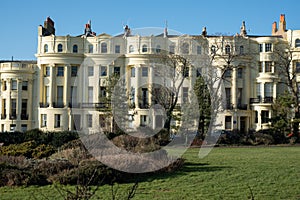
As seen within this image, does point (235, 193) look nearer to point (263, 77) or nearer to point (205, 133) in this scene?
point (205, 133)

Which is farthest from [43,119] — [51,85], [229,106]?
[229,106]

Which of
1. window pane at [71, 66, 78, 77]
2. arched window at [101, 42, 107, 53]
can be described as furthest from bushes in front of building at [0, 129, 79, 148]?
arched window at [101, 42, 107, 53]

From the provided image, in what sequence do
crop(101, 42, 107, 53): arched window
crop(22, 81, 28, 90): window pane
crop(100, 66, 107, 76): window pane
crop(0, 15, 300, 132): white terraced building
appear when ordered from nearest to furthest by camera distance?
crop(0, 15, 300, 132): white terraced building
crop(100, 66, 107, 76): window pane
crop(101, 42, 107, 53): arched window
crop(22, 81, 28, 90): window pane

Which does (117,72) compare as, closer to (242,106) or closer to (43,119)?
(43,119)

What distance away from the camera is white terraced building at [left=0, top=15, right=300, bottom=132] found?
55344 mm

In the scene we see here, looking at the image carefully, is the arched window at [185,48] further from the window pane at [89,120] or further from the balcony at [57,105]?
the balcony at [57,105]

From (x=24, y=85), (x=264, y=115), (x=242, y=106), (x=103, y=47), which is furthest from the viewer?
(x=24, y=85)

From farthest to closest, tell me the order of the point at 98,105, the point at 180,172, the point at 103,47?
1. the point at 103,47
2. the point at 98,105
3. the point at 180,172

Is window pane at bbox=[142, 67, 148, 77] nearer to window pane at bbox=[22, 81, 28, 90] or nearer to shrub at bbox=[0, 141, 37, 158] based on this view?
window pane at bbox=[22, 81, 28, 90]

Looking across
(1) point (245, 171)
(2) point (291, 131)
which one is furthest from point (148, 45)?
(1) point (245, 171)

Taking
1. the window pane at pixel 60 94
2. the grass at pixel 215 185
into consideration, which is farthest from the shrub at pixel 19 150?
the window pane at pixel 60 94

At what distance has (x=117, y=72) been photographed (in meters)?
56.7

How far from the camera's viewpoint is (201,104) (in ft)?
135

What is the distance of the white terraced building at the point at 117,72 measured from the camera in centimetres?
5534
